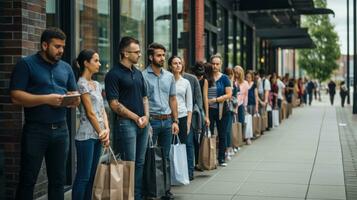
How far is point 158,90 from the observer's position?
7.24m

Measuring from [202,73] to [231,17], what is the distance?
10830 millimetres

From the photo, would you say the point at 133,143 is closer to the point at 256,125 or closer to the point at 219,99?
the point at 219,99

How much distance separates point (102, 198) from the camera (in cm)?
561

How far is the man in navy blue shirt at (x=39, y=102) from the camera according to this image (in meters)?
5.09

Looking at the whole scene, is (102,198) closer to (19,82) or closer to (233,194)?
(19,82)

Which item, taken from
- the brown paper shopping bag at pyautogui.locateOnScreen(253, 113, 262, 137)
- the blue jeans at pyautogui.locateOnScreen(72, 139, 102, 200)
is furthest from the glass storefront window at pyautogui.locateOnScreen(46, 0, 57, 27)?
the brown paper shopping bag at pyautogui.locateOnScreen(253, 113, 262, 137)

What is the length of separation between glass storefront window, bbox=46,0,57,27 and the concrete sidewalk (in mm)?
2695

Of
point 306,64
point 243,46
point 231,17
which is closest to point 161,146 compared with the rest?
point 231,17

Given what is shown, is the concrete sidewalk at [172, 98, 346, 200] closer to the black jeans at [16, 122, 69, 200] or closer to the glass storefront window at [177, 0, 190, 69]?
the black jeans at [16, 122, 69, 200]

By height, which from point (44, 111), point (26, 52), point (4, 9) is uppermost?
point (4, 9)

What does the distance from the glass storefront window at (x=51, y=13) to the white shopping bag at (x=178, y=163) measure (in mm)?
2228

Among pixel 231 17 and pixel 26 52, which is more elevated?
pixel 231 17

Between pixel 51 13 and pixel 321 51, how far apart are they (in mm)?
56167

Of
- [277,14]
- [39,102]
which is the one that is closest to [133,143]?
[39,102]
